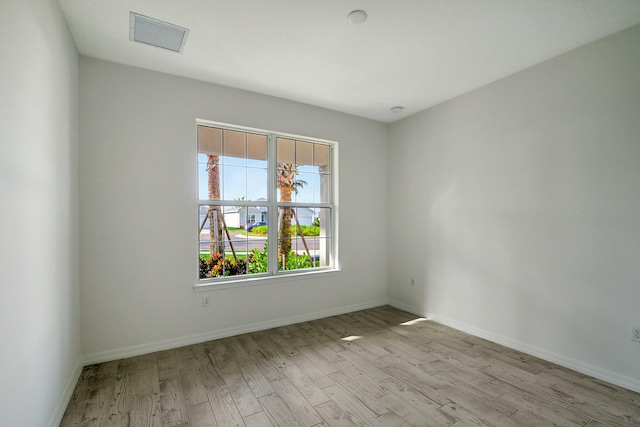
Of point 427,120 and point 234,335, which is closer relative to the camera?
point 234,335

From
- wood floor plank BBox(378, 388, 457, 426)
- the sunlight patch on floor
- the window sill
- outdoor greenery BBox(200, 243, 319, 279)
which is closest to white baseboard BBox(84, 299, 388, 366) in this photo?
the window sill

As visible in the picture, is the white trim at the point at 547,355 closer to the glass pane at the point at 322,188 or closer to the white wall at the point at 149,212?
the white wall at the point at 149,212

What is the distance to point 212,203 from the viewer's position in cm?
322

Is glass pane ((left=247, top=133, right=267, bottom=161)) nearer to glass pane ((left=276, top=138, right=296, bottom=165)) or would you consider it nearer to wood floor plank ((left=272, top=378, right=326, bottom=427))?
glass pane ((left=276, top=138, right=296, bottom=165))

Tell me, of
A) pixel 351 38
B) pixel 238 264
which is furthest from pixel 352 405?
pixel 351 38

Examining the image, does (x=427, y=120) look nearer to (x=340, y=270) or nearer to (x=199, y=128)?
(x=340, y=270)

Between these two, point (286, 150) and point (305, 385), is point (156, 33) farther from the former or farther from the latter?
point (305, 385)

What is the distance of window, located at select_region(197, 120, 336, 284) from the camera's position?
3.25 m

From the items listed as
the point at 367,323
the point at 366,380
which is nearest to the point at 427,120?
the point at 367,323

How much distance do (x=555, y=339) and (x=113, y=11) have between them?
4.40 m

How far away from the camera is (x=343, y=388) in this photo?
2256 millimetres

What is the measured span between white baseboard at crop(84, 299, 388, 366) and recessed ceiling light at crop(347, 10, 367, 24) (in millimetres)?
3080

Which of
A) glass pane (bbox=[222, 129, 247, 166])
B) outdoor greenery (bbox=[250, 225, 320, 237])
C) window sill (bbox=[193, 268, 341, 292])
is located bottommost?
window sill (bbox=[193, 268, 341, 292])

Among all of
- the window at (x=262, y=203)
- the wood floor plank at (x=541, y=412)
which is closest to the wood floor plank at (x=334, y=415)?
the wood floor plank at (x=541, y=412)
